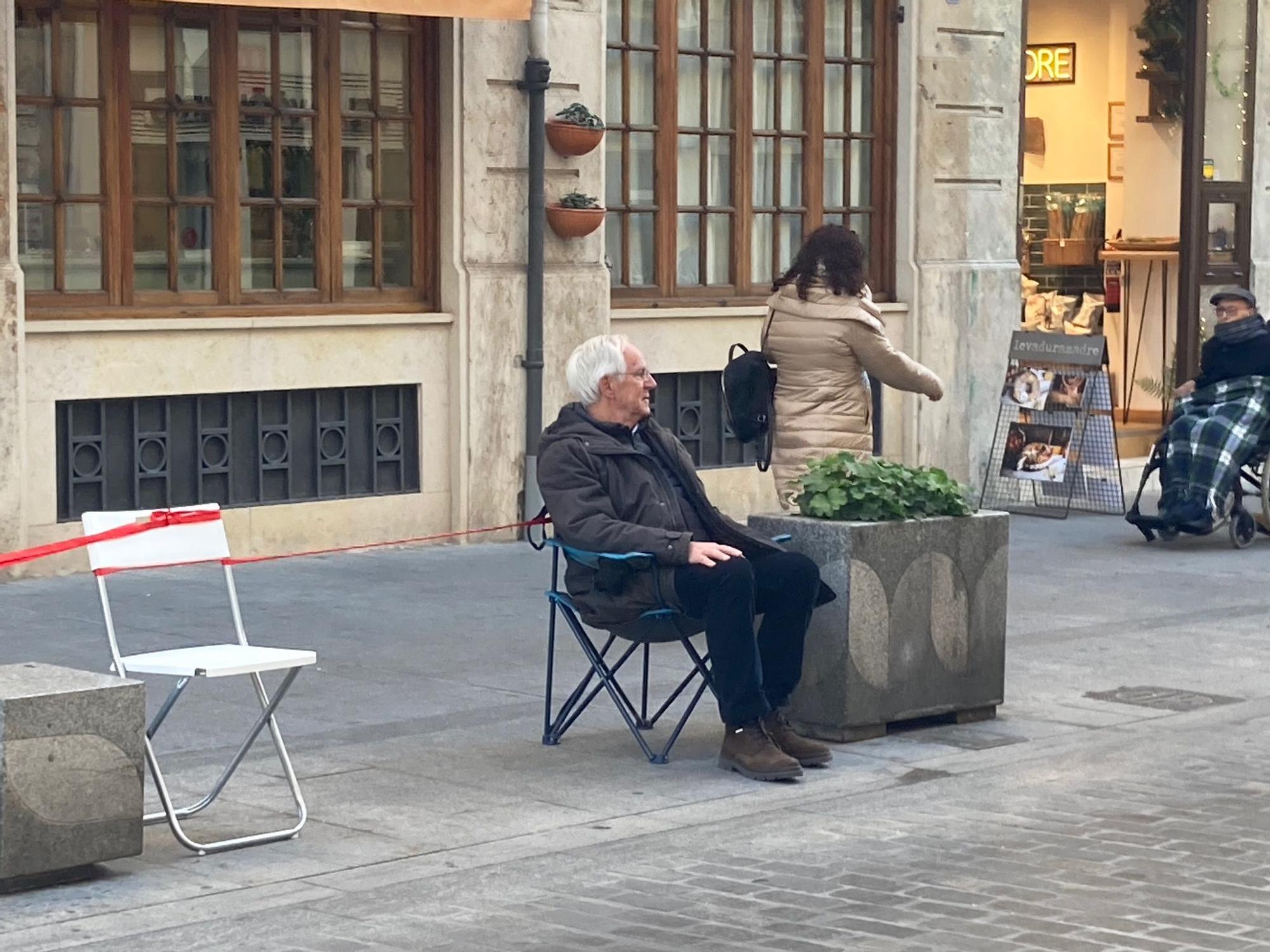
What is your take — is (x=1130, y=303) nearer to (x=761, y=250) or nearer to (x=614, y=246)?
(x=761, y=250)

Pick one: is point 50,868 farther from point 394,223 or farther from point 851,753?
point 394,223

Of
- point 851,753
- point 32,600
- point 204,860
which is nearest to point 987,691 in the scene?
point 851,753

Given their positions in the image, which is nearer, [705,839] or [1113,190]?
[705,839]

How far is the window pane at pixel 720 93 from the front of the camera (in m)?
15.0

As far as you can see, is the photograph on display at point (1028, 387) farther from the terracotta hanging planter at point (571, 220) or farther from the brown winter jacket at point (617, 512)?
the brown winter jacket at point (617, 512)

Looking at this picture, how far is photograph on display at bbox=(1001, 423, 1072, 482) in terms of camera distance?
49.4ft

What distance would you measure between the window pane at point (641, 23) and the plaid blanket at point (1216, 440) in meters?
3.99

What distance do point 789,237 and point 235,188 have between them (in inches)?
171

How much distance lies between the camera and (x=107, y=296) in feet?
40.1

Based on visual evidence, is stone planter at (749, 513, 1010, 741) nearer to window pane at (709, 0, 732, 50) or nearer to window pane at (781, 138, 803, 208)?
window pane at (709, 0, 732, 50)

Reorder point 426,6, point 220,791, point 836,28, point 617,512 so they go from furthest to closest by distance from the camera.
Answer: point 836,28
point 426,6
point 617,512
point 220,791

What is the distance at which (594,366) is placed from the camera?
762 centimetres

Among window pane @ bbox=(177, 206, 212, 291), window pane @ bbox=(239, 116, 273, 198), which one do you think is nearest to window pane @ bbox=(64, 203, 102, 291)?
window pane @ bbox=(177, 206, 212, 291)

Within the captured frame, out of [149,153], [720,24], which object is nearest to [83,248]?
[149,153]
